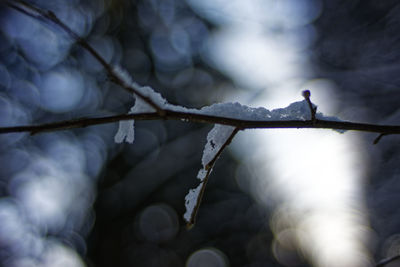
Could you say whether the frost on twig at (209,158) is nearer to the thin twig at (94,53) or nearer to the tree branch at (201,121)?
the tree branch at (201,121)

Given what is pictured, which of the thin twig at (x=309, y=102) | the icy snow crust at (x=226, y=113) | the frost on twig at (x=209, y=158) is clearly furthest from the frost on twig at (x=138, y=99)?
the thin twig at (x=309, y=102)

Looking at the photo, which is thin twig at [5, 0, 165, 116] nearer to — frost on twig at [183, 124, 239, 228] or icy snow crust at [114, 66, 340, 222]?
icy snow crust at [114, 66, 340, 222]

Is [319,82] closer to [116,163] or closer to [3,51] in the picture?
[116,163]

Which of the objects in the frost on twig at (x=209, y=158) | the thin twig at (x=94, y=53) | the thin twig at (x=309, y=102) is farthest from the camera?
the frost on twig at (x=209, y=158)

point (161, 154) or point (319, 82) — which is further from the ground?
point (161, 154)

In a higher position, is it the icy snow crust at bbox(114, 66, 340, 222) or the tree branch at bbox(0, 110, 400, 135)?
the icy snow crust at bbox(114, 66, 340, 222)

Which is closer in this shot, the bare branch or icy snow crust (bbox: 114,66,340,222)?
the bare branch

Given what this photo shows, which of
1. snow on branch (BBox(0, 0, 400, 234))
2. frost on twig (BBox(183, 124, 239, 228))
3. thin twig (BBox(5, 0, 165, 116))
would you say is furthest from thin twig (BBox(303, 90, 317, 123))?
thin twig (BBox(5, 0, 165, 116))

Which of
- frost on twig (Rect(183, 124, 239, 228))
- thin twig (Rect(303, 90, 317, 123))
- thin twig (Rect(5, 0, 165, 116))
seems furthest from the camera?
frost on twig (Rect(183, 124, 239, 228))

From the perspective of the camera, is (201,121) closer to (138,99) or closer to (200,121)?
(200,121)

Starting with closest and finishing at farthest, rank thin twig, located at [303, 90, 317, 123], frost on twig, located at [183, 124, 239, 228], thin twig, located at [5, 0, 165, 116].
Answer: thin twig, located at [5, 0, 165, 116] < thin twig, located at [303, 90, 317, 123] < frost on twig, located at [183, 124, 239, 228]

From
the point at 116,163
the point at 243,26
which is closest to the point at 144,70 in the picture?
the point at 116,163
